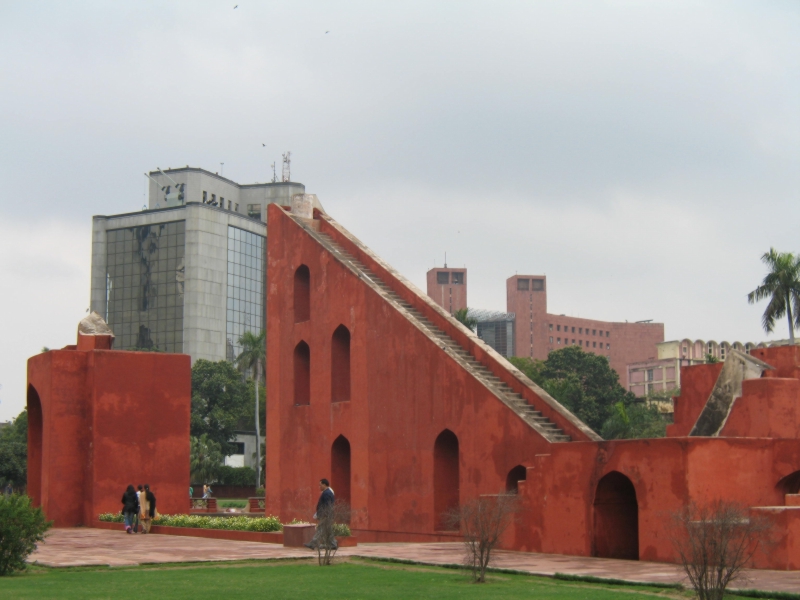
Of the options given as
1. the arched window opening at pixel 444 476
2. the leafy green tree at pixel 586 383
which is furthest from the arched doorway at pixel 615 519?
the leafy green tree at pixel 586 383

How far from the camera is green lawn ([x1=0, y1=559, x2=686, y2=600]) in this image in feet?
31.8

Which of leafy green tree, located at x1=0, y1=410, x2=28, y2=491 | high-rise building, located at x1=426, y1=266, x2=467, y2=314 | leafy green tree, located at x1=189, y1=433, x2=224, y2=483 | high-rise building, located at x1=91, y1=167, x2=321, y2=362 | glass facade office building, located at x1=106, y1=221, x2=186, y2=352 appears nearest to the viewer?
leafy green tree, located at x1=0, y1=410, x2=28, y2=491

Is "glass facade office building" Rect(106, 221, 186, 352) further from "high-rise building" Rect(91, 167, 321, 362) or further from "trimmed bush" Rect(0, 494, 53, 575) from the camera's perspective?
"trimmed bush" Rect(0, 494, 53, 575)

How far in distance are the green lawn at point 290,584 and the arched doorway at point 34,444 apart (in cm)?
1297

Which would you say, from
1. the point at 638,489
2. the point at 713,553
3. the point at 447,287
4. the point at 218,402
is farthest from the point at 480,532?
the point at 447,287

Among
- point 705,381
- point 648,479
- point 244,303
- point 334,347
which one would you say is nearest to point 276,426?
point 334,347

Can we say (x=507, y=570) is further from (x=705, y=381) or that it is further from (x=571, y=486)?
(x=705, y=381)

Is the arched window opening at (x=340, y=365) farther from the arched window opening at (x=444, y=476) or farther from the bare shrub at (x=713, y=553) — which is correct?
the bare shrub at (x=713, y=553)

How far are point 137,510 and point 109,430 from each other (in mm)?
3660

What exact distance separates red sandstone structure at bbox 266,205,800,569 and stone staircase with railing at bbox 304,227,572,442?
50mm

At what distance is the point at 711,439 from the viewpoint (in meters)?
13.4

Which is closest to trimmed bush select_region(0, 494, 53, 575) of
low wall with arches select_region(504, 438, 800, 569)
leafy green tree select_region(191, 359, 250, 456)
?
low wall with arches select_region(504, 438, 800, 569)

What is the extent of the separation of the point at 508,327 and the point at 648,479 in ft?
357

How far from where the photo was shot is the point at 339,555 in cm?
1388
